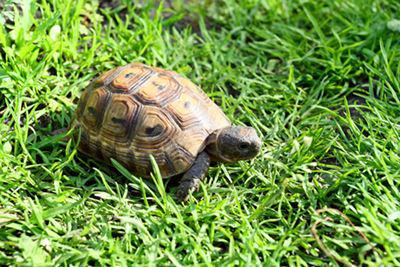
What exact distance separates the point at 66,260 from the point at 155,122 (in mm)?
1059

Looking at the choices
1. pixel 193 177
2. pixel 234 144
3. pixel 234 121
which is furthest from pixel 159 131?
pixel 234 121

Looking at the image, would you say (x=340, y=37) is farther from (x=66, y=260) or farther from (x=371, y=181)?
(x=66, y=260)

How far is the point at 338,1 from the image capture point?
16.7 ft

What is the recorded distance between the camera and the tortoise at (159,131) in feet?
10.9

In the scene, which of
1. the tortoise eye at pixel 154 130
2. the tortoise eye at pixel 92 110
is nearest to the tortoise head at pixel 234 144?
the tortoise eye at pixel 154 130

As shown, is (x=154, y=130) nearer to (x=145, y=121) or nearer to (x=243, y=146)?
(x=145, y=121)

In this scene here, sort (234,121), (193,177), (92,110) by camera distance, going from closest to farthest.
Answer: (193,177), (92,110), (234,121)

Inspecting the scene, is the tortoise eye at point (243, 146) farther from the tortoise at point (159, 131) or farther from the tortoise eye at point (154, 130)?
the tortoise eye at point (154, 130)

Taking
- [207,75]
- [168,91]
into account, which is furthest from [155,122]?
[207,75]

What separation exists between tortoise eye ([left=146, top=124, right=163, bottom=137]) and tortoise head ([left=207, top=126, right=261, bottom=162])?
0.36 metres

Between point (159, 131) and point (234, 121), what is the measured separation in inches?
32.9

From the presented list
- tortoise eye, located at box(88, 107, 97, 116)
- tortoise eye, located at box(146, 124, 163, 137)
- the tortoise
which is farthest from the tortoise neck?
tortoise eye, located at box(88, 107, 97, 116)

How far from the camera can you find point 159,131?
10.9 ft

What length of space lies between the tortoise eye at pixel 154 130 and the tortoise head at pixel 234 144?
14.1 inches
